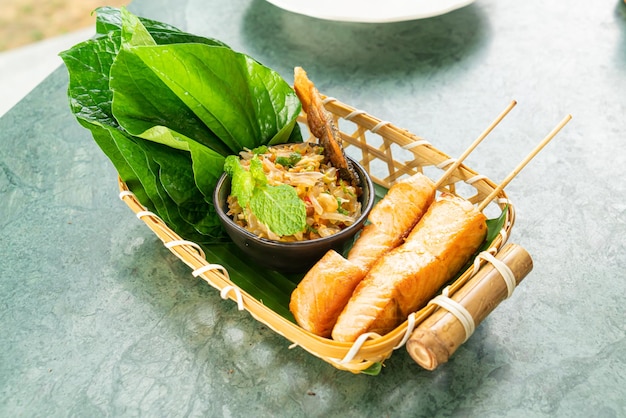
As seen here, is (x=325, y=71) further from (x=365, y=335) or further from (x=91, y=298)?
(x=365, y=335)

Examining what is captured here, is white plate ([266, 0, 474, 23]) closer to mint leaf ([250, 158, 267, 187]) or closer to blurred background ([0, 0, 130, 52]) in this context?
mint leaf ([250, 158, 267, 187])

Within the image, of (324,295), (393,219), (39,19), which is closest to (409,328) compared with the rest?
(324,295)

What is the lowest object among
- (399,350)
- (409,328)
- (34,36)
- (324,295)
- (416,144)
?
(34,36)

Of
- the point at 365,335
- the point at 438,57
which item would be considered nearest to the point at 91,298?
the point at 365,335

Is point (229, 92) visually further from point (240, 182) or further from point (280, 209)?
point (280, 209)

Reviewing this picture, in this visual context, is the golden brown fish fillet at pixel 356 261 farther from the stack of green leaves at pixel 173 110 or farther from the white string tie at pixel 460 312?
the stack of green leaves at pixel 173 110
